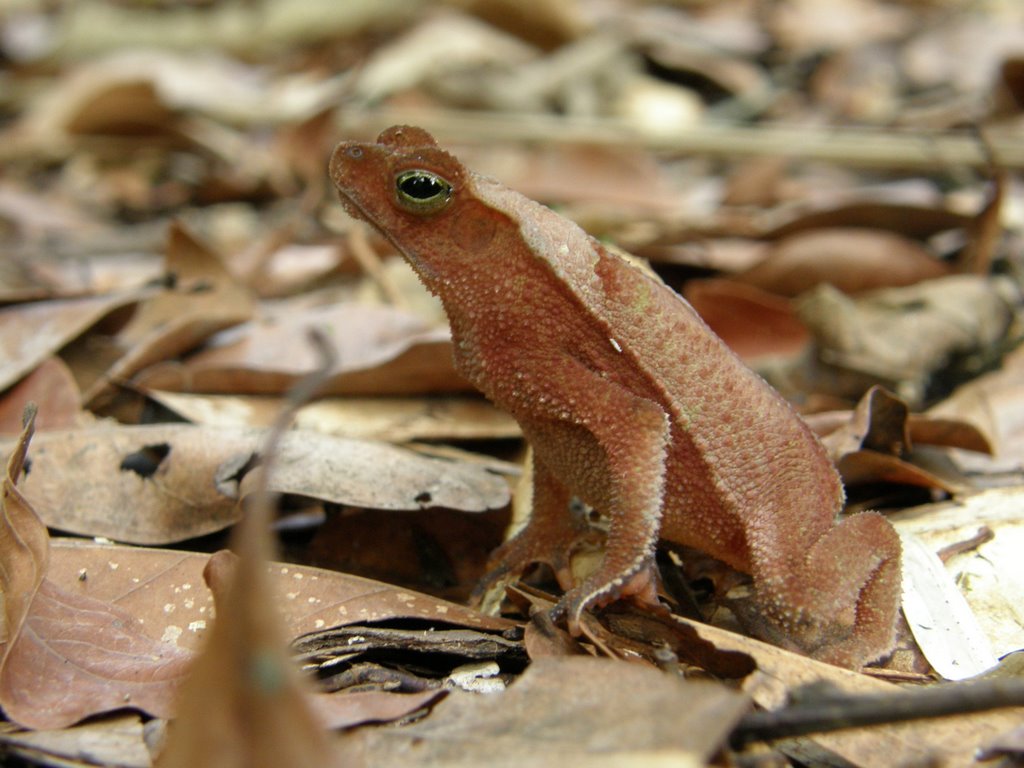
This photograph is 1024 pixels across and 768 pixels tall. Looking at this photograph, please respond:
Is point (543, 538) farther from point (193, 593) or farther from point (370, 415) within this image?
point (193, 593)

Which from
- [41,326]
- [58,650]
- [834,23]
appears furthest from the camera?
[834,23]

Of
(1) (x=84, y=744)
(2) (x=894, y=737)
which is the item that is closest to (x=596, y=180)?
(2) (x=894, y=737)

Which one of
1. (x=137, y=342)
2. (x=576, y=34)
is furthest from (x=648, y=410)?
(x=576, y=34)

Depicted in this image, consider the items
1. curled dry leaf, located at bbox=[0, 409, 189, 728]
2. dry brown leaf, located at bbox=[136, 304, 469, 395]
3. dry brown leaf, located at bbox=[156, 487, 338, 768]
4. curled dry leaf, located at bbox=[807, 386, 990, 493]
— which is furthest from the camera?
dry brown leaf, located at bbox=[136, 304, 469, 395]

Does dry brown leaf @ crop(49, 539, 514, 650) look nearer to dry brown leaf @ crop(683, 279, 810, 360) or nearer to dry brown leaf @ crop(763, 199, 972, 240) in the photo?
dry brown leaf @ crop(683, 279, 810, 360)

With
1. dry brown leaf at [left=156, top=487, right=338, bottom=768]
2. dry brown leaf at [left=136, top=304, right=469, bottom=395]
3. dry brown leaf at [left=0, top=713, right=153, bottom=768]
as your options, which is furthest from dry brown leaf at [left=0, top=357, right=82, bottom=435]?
dry brown leaf at [left=156, top=487, right=338, bottom=768]

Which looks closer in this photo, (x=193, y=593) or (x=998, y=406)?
(x=193, y=593)

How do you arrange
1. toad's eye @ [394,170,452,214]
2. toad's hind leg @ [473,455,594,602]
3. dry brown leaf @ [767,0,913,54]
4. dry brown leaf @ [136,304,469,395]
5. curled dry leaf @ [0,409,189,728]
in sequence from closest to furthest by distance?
curled dry leaf @ [0,409,189,728]
toad's eye @ [394,170,452,214]
toad's hind leg @ [473,455,594,602]
dry brown leaf @ [136,304,469,395]
dry brown leaf @ [767,0,913,54]
